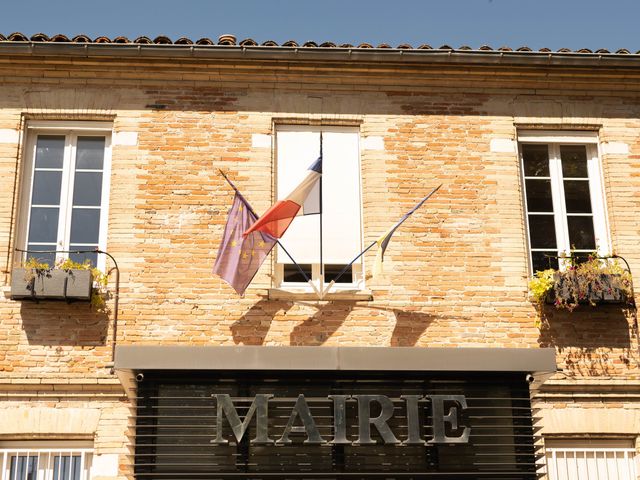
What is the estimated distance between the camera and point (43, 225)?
11.6 metres

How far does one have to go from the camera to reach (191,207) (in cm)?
1154

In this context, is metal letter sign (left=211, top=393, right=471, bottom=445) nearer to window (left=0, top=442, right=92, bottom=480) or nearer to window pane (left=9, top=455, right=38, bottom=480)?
window (left=0, top=442, right=92, bottom=480)

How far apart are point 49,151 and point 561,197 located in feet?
22.1

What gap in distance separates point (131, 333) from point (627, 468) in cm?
614

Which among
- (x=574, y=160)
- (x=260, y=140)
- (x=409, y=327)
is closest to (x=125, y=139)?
(x=260, y=140)

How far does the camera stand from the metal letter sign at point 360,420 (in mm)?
9961

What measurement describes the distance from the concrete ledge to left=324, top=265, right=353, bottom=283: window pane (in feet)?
5.36

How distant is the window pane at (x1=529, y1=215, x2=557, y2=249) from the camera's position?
39.3 ft

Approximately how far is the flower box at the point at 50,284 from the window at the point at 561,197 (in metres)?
5.62

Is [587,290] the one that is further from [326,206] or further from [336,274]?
[326,206]

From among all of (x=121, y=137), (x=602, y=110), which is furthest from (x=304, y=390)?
(x=602, y=110)

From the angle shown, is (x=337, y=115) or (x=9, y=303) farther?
(x=337, y=115)

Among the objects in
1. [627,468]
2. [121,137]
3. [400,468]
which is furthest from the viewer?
[121,137]

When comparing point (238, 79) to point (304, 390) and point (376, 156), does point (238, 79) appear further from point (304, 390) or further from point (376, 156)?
point (304, 390)
